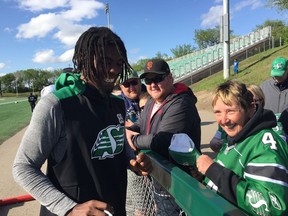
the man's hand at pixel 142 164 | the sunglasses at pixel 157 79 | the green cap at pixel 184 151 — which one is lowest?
the man's hand at pixel 142 164

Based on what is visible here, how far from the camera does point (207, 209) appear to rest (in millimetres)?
1119

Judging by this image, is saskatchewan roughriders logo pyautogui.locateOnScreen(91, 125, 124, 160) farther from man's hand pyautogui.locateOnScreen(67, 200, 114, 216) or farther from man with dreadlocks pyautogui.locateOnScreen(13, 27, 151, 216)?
man's hand pyautogui.locateOnScreen(67, 200, 114, 216)

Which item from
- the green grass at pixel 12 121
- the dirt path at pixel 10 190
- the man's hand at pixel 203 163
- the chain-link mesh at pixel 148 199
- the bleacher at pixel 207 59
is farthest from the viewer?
the bleacher at pixel 207 59

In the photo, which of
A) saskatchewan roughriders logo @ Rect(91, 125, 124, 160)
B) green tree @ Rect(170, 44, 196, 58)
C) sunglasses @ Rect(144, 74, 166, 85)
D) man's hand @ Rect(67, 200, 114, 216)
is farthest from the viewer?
green tree @ Rect(170, 44, 196, 58)

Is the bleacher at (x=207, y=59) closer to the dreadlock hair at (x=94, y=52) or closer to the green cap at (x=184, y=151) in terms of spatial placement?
the green cap at (x=184, y=151)

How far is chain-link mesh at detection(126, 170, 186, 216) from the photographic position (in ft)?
6.17

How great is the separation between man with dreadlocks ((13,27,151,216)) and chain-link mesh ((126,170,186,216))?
10.3 inches

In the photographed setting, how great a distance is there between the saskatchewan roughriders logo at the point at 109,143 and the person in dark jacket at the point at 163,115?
796 millimetres

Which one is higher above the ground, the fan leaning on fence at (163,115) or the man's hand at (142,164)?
the fan leaning on fence at (163,115)

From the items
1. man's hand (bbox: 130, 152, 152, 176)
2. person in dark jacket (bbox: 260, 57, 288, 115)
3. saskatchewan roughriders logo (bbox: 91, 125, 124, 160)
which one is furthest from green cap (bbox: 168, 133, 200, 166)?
person in dark jacket (bbox: 260, 57, 288, 115)

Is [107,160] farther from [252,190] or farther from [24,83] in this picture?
[24,83]

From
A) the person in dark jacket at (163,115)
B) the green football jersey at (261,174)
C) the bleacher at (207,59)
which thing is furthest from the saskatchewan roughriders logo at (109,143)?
the bleacher at (207,59)

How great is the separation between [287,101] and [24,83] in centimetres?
11492

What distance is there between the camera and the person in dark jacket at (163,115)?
2.71 meters
